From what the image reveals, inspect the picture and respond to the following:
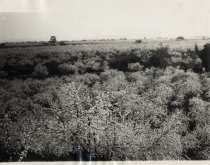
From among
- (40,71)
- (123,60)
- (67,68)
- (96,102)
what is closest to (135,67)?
(123,60)

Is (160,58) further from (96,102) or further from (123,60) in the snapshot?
(96,102)

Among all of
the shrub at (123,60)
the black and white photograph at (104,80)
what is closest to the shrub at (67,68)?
the black and white photograph at (104,80)

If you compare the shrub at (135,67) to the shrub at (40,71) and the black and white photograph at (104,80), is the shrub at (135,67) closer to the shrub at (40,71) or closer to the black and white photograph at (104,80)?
the black and white photograph at (104,80)

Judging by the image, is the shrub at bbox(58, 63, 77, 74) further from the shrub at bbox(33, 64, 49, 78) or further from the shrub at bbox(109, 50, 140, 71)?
the shrub at bbox(109, 50, 140, 71)

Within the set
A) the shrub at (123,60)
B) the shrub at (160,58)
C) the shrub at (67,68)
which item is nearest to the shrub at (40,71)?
the shrub at (67,68)

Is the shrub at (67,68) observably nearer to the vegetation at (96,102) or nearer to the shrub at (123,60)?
the vegetation at (96,102)

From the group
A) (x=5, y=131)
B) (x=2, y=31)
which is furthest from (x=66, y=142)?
(x=2, y=31)

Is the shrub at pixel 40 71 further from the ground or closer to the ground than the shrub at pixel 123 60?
closer to the ground

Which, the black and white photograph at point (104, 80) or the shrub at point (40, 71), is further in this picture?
the shrub at point (40, 71)

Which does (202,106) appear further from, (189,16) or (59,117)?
(59,117)

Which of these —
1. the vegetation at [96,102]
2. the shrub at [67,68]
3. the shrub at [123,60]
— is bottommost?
the vegetation at [96,102]
